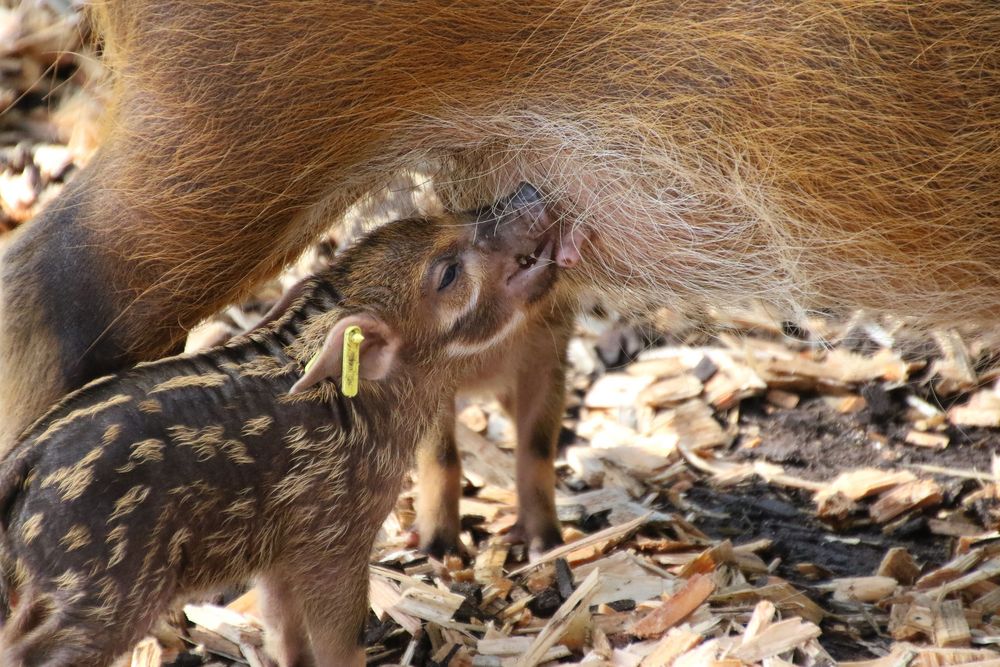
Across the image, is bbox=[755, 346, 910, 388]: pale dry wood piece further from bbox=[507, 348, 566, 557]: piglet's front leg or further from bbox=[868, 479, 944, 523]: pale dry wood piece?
bbox=[507, 348, 566, 557]: piglet's front leg

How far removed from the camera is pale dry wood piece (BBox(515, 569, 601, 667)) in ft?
9.91

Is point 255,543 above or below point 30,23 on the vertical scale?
below

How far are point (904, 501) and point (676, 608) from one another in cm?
106

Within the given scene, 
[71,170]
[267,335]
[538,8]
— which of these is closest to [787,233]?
[538,8]

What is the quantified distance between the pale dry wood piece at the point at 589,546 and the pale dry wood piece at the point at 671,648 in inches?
21.4

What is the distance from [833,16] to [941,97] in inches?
11.3

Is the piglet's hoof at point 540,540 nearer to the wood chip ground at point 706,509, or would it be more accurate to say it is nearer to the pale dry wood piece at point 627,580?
the wood chip ground at point 706,509

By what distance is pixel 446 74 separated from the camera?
2822 millimetres

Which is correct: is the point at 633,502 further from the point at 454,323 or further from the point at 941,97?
the point at 941,97

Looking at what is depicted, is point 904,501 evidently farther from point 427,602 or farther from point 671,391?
point 427,602

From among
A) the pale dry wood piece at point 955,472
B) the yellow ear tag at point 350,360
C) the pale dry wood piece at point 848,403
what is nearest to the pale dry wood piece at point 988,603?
the pale dry wood piece at point 955,472

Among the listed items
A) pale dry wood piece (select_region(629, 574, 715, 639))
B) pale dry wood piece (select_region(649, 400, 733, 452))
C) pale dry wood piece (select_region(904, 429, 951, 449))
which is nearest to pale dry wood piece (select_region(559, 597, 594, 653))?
pale dry wood piece (select_region(629, 574, 715, 639))

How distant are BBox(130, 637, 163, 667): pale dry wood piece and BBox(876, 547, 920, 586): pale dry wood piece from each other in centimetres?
184

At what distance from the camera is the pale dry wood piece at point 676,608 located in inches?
123
